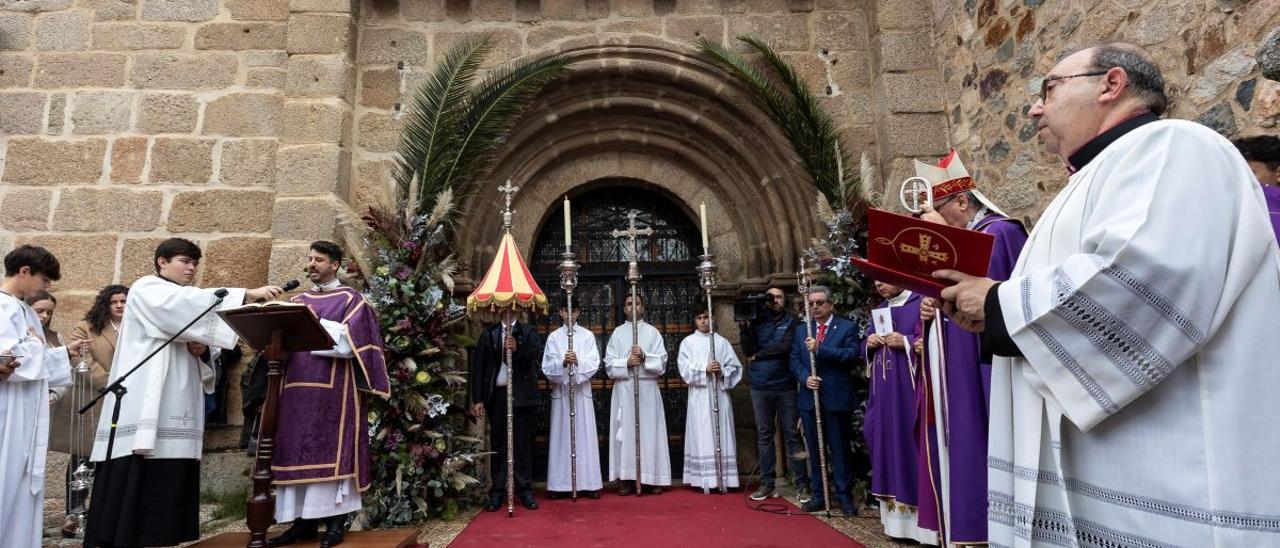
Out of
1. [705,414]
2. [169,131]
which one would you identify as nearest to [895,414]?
[705,414]

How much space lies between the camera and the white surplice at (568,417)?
5.84m

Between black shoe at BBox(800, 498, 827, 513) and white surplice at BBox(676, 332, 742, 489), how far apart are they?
0.98 metres

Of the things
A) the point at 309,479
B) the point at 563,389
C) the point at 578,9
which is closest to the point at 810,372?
the point at 563,389

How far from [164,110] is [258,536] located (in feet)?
13.8

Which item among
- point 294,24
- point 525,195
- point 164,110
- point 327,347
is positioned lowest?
point 327,347

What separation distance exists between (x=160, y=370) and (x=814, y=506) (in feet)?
13.5

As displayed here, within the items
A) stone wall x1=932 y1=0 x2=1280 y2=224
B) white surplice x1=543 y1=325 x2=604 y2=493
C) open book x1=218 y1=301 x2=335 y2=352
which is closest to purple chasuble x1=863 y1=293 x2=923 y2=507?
stone wall x1=932 y1=0 x2=1280 y2=224

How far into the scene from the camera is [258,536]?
3.40 metres

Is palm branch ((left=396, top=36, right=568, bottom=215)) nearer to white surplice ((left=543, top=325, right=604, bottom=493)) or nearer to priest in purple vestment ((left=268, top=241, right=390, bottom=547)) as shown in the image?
white surplice ((left=543, top=325, right=604, bottom=493))

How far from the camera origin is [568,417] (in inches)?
235

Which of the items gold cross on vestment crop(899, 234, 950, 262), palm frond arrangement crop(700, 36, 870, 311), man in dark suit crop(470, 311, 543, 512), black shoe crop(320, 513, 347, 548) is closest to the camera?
gold cross on vestment crop(899, 234, 950, 262)

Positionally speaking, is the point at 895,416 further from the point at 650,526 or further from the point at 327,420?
the point at 327,420

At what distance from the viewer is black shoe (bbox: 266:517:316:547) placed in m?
3.62

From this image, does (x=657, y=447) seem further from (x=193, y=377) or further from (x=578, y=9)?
(x=578, y=9)
